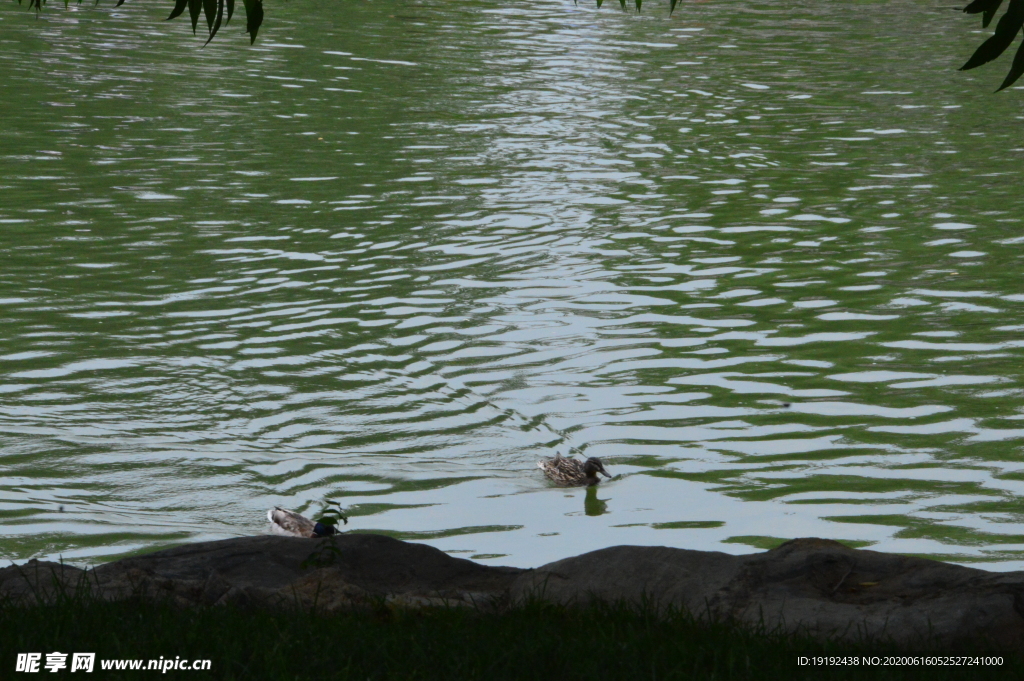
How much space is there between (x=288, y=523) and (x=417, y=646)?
3.98 meters

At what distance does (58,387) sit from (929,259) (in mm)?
9730

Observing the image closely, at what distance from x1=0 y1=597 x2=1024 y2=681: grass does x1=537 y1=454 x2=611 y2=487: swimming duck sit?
4.13m

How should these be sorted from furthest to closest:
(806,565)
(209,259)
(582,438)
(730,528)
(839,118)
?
(839,118) < (209,259) < (582,438) < (730,528) < (806,565)

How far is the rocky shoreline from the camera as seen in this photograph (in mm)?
6238

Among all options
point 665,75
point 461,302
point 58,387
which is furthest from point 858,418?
point 665,75

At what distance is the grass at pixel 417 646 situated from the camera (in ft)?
17.7

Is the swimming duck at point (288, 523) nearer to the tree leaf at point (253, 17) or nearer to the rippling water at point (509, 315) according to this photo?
the rippling water at point (509, 315)

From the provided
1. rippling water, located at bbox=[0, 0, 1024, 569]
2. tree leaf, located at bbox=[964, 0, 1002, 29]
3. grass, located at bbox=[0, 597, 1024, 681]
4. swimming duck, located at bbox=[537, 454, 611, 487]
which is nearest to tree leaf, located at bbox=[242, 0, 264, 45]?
grass, located at bbox=[0, 597, 1024, 681]

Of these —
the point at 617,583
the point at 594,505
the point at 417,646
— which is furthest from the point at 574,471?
the point at 417,646

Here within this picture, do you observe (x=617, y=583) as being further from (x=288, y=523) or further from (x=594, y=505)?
(x=594, y=505)

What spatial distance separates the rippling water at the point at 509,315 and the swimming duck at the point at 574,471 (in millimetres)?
138

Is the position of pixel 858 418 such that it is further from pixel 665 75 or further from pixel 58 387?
pixel 665 75

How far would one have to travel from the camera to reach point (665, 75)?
31.8 m

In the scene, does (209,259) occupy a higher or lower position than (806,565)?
lower
